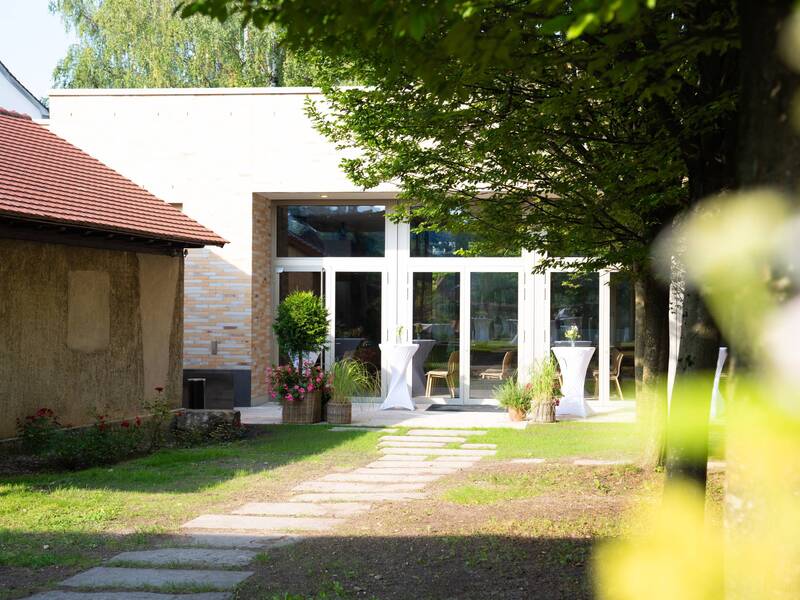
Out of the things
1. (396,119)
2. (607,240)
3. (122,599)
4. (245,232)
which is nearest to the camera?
(122,599)

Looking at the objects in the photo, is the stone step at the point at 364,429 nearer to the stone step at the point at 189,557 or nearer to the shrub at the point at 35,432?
the shrub at the point at 35,432

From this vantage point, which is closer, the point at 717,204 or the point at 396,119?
the point at 717,204

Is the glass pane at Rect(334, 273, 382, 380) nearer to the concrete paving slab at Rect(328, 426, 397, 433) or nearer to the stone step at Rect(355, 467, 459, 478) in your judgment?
the concrete paving slab at Rect(328, 426, 397, 433)

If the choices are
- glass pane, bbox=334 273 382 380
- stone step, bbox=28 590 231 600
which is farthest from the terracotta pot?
stone step, bbox=28 590 231 600

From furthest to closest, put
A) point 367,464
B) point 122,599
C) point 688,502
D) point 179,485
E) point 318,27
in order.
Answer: point 367,464, point 179,485, point 688,502, point 122,599, point 318,27

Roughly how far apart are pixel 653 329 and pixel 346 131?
323cm

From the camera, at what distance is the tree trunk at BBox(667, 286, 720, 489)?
531 centimetres

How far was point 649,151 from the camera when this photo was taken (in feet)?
19.0

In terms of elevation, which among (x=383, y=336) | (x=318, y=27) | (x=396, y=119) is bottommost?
(x=383, y=336)

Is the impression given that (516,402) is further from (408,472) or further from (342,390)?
(408,472)

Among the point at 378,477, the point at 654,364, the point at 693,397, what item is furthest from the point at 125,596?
the point at 654,364

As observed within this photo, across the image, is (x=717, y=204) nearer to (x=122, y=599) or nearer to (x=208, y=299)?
(x=122, y=599)

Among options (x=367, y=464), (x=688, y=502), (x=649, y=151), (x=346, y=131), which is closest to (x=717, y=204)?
(x=649, y=151)

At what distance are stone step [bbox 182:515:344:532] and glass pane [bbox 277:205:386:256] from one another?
1044cm
